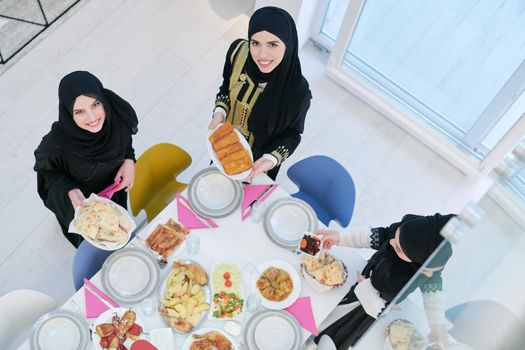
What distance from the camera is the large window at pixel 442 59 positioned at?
356 centimetres

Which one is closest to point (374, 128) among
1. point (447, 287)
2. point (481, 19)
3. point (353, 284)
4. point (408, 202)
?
point (408, 202)

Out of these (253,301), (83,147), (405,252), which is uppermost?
(405,252)

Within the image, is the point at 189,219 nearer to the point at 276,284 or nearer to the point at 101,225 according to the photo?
the point at 101,225

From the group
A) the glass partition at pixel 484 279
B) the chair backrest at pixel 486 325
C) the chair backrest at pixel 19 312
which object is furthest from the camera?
the chair backrest at pixel 19 312

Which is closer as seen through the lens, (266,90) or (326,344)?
(326,344)

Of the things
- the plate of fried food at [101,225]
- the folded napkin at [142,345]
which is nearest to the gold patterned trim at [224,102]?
the plate of fried food at [101,225]

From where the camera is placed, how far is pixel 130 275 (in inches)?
101

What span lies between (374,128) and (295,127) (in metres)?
1.49

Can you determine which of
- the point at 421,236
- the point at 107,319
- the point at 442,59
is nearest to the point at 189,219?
the point at 107,319

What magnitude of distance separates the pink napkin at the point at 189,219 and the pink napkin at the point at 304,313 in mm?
576

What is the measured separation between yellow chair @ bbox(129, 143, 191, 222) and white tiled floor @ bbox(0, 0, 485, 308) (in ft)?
2.08

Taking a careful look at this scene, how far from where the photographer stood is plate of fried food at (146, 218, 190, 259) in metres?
2.63

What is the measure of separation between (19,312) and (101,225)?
582 millimetres

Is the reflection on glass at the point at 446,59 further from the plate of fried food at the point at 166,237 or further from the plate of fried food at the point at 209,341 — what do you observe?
the plate of fried food at the point at 209,341
